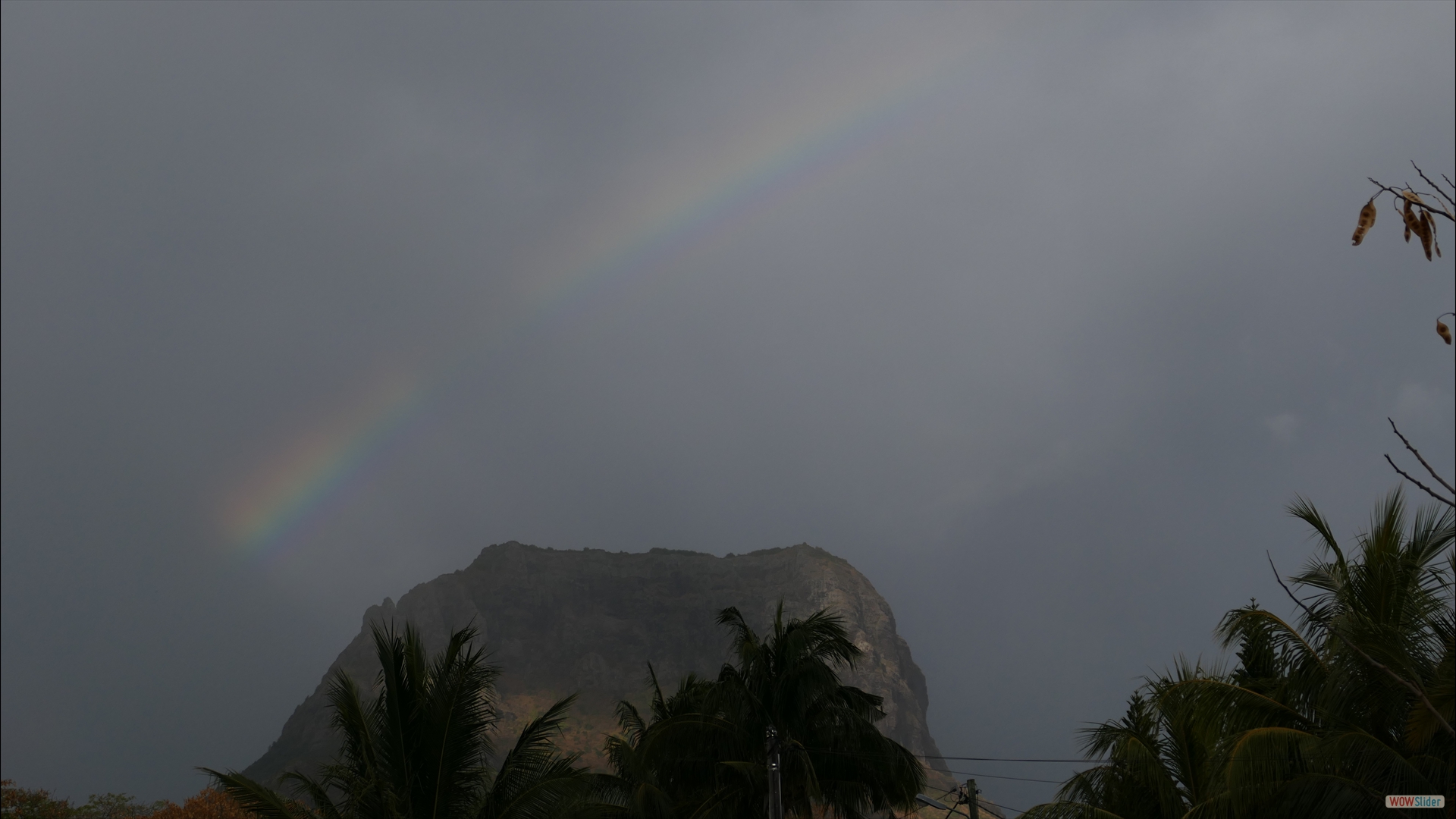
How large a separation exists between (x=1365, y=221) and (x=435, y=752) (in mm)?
16742

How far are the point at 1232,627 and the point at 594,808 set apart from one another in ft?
41.0

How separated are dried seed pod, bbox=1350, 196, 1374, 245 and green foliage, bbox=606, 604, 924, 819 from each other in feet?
67.8

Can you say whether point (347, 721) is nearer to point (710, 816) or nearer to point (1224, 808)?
point (710, 816)

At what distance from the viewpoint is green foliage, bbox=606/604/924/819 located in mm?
24922

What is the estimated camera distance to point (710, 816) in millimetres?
24422

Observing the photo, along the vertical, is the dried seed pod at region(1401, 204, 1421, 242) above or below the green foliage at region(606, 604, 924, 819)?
above

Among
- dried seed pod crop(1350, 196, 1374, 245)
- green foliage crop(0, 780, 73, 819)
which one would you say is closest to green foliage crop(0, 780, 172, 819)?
green foliage crop(0, 780, 73, 819)

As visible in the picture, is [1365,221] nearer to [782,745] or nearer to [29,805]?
[782,745]

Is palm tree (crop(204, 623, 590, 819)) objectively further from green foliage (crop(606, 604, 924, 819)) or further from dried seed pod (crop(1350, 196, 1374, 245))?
dried seed pod (crop(1350, 196, 1374, 245))

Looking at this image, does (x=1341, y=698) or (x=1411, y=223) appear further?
(x=1341, y=698)

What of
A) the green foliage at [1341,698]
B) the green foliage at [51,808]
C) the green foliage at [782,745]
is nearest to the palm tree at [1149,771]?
the green foliage at [1341,698]

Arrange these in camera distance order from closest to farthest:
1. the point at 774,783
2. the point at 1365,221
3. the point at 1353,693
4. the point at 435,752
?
the point at 1365,221
the point at 1353,693
the point at 435,752
the point at 774,783

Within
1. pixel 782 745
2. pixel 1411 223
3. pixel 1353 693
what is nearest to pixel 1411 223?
pixel 1411 223

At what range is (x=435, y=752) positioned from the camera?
17.8 m
